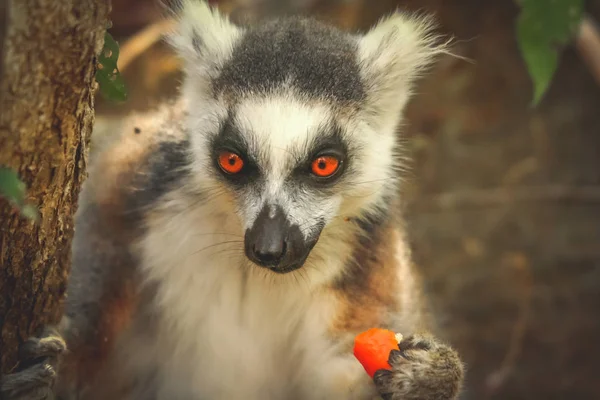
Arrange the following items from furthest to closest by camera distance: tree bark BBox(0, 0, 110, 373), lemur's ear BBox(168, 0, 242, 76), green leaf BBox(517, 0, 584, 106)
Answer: lemur's ear BBox(168, 0, 242, 76) < green leaf BBox(517, 0, 584, 106) < tree bark BBox(0, 0, 110, 373)

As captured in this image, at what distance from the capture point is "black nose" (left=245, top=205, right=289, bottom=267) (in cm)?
333

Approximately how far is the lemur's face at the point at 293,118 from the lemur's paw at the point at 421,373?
0.70 meters

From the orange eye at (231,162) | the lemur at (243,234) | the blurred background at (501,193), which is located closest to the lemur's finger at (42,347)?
the lemur at (243,234)

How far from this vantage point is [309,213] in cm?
357

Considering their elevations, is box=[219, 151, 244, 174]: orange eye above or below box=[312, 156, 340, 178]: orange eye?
below

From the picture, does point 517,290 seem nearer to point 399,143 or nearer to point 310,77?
point 399,143

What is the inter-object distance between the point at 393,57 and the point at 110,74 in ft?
5.40

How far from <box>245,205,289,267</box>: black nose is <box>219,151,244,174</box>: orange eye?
1.01 feet

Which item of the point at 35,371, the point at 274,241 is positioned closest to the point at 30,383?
the point at 35,371

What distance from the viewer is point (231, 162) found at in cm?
366

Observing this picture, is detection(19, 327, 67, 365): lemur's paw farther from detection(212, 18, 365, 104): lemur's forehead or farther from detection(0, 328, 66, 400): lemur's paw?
detection(212, 18, 365, 104): lemur's forehead

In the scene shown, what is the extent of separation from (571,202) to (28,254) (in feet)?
20.3

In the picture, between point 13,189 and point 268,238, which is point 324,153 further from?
point 13,189

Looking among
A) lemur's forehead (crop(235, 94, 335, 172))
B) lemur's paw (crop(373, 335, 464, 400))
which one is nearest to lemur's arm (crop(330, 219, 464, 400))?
lemur's paw (crop(373, 335, 464, 400))
